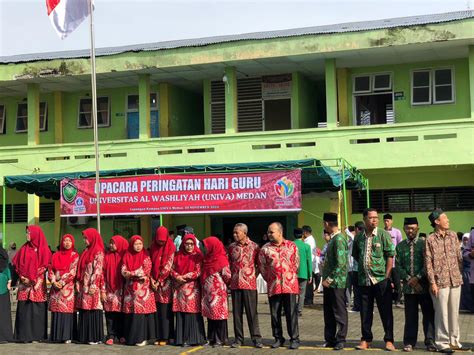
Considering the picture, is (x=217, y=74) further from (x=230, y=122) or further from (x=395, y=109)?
(x=395, y=109)

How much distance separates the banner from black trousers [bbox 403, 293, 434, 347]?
25.4ft

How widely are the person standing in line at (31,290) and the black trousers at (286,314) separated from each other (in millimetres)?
3549

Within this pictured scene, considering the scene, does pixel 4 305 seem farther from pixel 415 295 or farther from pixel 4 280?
pixel 415 295

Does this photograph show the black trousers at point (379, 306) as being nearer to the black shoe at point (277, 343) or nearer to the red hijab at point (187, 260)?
the black shoe at point (277, 343)

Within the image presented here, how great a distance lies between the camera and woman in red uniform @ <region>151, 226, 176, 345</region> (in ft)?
37.2

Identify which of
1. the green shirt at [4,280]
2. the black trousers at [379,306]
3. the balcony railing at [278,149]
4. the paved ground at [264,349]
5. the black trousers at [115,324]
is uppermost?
the balcony railing at [278,149]

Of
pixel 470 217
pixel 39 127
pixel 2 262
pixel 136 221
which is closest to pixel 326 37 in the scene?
pixel 470 217

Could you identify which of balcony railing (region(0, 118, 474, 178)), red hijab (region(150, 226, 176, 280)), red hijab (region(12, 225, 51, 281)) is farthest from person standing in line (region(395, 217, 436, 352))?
balcony railing (region(0, 118, 474, 178))

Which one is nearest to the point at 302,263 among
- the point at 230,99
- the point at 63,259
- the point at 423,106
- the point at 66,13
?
the point at 63,259

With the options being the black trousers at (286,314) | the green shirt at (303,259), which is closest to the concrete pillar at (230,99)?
the green shirt at (303,259)

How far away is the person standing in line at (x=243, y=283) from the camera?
10.9m

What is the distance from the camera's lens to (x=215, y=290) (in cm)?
1109

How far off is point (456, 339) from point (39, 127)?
1978 centimetres

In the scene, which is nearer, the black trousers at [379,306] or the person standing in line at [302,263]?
the black trousers at [379,306]
